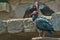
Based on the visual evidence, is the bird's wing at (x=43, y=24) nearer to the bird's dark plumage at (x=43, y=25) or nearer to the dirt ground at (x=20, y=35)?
the bird's dark plumage at (x=43, y=25)

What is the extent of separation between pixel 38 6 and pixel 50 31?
972 mm

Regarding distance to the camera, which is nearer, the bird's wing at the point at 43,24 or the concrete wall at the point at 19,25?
the bird's wing at the point at 43,24

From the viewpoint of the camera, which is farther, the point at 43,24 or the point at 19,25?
the point at 19,25

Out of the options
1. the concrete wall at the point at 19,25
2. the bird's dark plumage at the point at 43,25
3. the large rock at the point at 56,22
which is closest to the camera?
the bird's dark plumage at the point at 43,25

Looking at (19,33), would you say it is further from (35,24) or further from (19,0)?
(19,0)

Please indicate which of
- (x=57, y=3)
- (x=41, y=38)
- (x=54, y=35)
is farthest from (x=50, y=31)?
(x=57, y=3)

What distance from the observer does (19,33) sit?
4.29 m

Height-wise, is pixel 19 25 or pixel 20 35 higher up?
pixel 19 25

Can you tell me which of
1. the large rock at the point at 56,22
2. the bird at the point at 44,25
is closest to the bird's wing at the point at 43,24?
the bird at the point at 44,25

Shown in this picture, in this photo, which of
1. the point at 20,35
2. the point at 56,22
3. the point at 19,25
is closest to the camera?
the point at 56,22

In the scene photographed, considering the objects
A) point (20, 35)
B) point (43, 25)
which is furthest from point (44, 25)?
point (20, 35)

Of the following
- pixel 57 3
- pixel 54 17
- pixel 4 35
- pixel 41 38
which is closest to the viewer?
pixel 41 38

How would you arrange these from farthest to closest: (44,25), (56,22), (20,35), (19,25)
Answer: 1. (20,35)
2. (19,25)
3. (56,22)
4. (44,25)

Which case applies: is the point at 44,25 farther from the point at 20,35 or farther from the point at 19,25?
the point at 20,35
